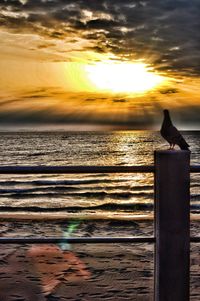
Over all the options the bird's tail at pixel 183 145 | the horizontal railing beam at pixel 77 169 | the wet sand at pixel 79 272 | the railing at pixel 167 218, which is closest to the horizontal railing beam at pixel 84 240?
the railing at pixel 167 218

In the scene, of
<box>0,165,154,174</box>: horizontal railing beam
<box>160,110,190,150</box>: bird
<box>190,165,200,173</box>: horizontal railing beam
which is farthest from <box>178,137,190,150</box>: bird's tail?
<box>0,165,154,174</box>: horizontal railing beam

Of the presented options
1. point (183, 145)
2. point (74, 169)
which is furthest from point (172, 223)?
point (183, 145)

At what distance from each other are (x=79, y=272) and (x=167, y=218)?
3466 millimetres

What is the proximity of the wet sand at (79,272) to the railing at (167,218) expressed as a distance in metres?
2.38

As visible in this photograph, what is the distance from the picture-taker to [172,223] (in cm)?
219

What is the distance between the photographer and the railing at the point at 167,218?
7.09ft

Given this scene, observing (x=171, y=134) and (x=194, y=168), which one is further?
(x=171, y=134)

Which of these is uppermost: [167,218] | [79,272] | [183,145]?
[183,145]

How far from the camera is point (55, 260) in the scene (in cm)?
596

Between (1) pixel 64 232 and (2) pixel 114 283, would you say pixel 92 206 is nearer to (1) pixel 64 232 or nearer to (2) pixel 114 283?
(1) pixel 64 232

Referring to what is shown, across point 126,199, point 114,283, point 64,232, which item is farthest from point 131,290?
point 126,199

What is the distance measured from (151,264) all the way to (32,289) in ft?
6.20

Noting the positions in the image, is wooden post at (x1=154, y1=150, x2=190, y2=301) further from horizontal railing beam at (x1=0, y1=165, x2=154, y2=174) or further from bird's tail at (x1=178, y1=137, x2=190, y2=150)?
bird's tail at (x1=178, y1=137, x2=190, y2=150)

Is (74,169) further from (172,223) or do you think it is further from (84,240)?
(172,223)
